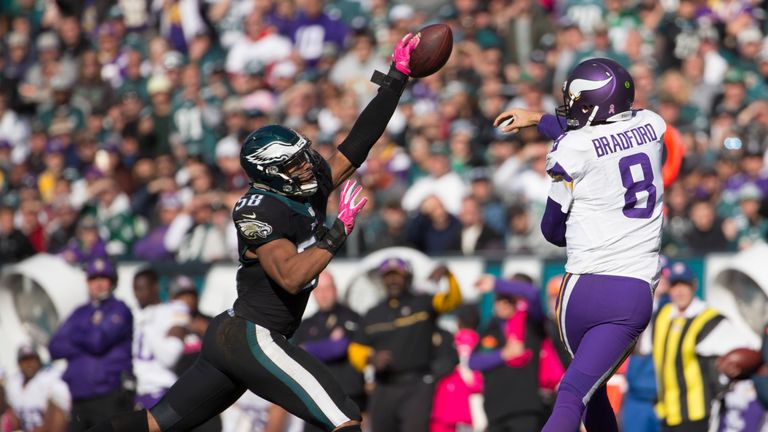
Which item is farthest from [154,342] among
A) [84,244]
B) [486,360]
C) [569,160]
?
[569,160]

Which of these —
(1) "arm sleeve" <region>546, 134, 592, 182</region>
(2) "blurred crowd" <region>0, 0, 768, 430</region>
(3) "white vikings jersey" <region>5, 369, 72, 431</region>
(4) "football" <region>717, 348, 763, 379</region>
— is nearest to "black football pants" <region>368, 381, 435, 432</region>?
(2) "blurred crowd" <region>0, 0, 768, 430</region>

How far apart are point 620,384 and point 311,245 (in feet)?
12.6

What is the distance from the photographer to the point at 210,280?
11875 millimetres

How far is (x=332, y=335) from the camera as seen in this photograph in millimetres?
10281

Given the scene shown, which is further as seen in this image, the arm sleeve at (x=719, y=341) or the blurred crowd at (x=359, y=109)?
the blurred crowd at (x=359, y=109)

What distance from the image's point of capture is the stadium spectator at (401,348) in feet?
32.6

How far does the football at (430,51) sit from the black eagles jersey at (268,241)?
88 centimetres

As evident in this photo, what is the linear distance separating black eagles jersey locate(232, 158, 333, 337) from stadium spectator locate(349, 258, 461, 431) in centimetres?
361

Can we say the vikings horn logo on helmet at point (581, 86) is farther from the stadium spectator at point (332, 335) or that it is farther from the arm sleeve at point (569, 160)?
the stadium spectator at point (332, 335)

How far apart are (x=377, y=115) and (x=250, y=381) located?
1.40 meters

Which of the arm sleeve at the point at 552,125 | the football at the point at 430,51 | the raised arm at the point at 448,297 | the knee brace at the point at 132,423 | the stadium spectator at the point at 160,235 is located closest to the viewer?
the knee brace at the point at 132,423

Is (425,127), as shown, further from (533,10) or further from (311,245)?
(311,245)

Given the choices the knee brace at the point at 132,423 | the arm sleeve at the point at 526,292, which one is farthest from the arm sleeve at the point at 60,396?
the knee brace at the point at 132,423

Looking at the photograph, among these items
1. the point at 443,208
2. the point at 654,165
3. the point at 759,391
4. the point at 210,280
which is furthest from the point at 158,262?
the point at 654,165
